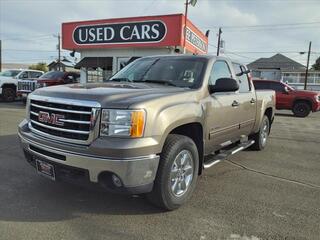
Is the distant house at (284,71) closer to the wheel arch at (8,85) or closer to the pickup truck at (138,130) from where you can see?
the wheel arch at (8,85)

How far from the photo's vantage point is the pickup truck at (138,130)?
3.34 metres

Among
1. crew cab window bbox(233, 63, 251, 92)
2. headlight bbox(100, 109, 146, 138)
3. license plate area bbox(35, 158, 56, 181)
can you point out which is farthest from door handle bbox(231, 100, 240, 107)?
license plate area bbox(35, 158, 56, 181)

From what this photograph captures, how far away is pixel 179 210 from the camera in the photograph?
3998 mm

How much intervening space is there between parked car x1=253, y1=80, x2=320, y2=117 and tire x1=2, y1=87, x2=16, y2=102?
1291cm

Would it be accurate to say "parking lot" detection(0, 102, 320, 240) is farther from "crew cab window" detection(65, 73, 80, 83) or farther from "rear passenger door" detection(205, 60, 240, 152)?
"crew cab window" detection(65, 73, 80, 83)

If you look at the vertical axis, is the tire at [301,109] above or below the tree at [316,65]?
below

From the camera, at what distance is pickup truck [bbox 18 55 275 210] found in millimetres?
3338

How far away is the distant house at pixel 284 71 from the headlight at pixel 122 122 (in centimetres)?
5370

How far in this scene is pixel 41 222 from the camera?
359 cm

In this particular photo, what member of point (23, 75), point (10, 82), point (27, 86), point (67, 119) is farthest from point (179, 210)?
point (23, 75)

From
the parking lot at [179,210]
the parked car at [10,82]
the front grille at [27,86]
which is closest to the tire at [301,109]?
the parking lot at [179,210]

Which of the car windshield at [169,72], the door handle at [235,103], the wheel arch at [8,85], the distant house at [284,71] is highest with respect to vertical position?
the distant house at [284,71]

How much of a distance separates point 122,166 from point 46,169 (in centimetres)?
107

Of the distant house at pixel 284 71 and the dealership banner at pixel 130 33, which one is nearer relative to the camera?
the dealership banner at pixel 130 33
